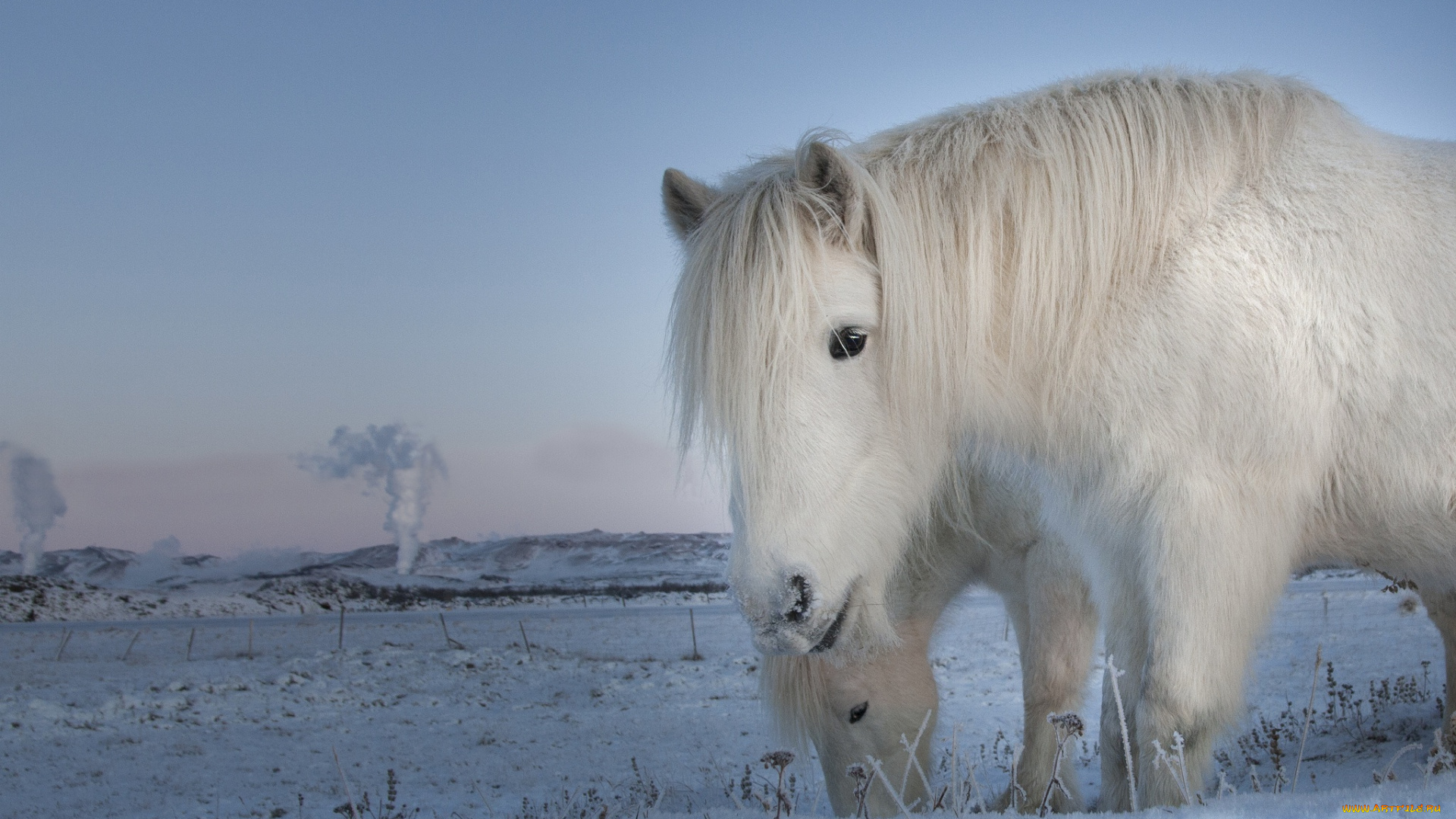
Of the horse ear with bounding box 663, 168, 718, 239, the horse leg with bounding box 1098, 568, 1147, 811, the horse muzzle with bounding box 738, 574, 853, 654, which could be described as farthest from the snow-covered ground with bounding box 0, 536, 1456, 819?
the horse ear with bounding box 663, 168, 718, 239

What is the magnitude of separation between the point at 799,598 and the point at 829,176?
44.4 inches

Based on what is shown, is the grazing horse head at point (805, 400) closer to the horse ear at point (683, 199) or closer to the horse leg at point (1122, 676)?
the horse ear at point (683, 199)

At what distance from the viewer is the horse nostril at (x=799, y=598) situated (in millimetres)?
2172

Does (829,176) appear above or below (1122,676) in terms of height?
above

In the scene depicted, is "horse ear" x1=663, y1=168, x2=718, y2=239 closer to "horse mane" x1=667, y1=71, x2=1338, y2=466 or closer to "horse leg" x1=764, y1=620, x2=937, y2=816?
"horse mane" x1=667, y1=71, x2=1338, y2=466

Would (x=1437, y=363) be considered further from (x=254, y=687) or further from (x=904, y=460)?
(x=254, y=687)

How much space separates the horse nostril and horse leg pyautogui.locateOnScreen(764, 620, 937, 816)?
1.91 meters

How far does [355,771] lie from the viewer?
7598 mm

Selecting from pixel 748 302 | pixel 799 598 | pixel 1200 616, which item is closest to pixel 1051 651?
pixel 1200 616

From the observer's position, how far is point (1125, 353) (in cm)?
221

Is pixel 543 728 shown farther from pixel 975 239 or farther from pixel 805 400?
pixel 975 239

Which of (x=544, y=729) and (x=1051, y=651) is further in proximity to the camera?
(x=544, y=729)

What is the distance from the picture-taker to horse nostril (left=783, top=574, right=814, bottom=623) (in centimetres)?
217

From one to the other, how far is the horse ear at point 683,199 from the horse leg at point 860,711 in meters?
2.23
